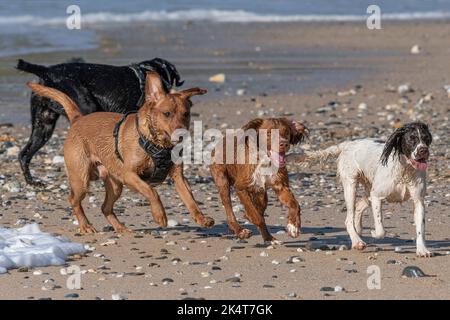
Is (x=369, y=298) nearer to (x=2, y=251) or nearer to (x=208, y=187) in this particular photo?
(x=2, y=251)

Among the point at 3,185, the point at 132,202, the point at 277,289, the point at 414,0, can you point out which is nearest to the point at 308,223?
the point at 132,202

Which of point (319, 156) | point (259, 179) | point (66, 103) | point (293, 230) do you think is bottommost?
point (293, 230)

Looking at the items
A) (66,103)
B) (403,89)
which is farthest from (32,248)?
(403,89)

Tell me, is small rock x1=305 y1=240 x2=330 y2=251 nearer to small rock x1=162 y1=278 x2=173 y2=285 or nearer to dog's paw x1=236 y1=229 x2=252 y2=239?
dog's paw x1=236 y1=229 x2=252 y2=239

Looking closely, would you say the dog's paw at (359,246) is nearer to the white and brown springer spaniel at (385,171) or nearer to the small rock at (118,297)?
the white and brown springer spaniel at (385,171)

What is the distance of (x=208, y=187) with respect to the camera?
35.7 ft

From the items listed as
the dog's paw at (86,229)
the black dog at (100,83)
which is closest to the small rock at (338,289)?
the dog's paw at (86,229)

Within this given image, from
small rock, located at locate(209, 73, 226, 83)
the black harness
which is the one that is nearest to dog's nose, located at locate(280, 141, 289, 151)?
the black harness

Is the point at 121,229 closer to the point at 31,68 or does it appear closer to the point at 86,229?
the point at 86,229

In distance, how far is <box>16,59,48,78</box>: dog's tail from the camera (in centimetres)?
1062

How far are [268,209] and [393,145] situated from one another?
2203 millimetres

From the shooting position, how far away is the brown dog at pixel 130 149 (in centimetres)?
825

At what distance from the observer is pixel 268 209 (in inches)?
390

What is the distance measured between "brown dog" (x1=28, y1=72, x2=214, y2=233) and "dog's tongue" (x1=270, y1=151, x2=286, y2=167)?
0.63 m
